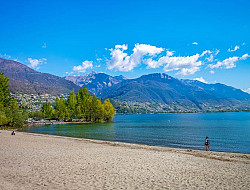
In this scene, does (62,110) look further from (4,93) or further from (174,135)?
(174,135)

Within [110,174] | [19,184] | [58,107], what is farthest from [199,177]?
[58,107]

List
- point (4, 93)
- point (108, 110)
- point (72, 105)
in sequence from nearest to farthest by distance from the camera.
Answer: point (4, 93) → point (108, 110) → point (72, 105)

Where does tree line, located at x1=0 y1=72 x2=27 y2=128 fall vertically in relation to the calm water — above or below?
above

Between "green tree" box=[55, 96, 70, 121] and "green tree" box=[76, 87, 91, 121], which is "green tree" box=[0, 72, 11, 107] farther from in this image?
"green tree" box=[76, 87, 91, 121]

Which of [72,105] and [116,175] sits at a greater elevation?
[72,105]

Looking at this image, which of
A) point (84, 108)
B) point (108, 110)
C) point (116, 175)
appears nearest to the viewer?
point (116, 175)

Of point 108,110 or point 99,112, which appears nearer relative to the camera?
point 99,112

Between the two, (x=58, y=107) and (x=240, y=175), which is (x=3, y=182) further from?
(x=58, y=107)

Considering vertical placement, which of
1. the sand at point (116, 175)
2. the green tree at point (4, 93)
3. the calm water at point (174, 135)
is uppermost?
the green tree at point (4, 93)

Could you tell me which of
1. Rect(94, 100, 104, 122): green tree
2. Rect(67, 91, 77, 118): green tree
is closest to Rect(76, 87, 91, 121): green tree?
Rect(67, 91, 77, 118): green tree

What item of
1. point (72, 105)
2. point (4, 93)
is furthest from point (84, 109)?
point (4, 93)

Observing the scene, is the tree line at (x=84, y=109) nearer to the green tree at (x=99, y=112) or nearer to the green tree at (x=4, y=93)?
the green tree at (x=99, y=112)

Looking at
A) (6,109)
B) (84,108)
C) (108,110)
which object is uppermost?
(84,108)

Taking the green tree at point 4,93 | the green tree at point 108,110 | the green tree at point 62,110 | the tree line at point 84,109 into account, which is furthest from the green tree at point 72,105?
the green tree at point 4,93
